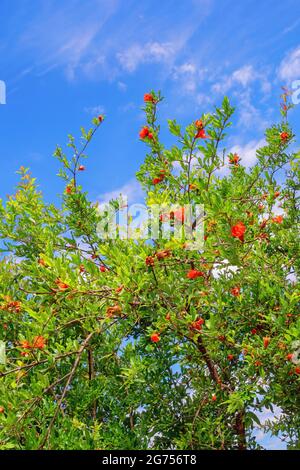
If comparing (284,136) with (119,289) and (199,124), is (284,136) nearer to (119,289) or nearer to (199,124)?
(199,124)

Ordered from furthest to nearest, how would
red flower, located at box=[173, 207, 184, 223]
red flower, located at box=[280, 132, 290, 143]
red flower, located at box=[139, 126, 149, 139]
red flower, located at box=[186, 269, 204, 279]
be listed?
red flower, located at box=[280, 132, 290, 143]
red flower, located at box=[139, 126, 149, 139]
red flower, located at box=[173, 207, 184, 223]
red flower, located at box=[186, 269, 204, 279]

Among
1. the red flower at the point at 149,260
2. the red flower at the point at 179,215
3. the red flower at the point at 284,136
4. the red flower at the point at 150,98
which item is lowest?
the red flower at the point at 149,260

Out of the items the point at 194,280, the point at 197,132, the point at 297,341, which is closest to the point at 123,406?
the point at 194,280

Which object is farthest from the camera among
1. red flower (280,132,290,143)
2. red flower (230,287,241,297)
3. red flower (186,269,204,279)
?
red flower (280,132,290,143)

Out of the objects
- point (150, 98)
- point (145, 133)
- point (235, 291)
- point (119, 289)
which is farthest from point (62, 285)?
point (150, 98)

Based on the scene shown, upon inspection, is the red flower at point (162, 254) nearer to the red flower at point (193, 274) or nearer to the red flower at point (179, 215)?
the red flower at point (193, 274)

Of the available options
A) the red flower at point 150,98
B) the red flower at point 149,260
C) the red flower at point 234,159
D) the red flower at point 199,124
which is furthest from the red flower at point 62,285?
the red flower at point 234,159

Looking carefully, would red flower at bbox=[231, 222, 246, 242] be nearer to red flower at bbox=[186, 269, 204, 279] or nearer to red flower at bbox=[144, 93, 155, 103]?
red flower at bbox=[186, 269, 204, 279]

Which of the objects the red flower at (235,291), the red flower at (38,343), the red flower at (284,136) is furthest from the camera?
the red flower at (284,136)

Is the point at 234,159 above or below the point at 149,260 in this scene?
above

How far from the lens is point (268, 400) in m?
5.06

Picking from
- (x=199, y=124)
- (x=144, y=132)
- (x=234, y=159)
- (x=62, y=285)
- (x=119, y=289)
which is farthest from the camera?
(x=234, y=159)

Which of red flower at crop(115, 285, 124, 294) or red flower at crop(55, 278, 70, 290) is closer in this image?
red flower at crop(115, 285, 124, 294)

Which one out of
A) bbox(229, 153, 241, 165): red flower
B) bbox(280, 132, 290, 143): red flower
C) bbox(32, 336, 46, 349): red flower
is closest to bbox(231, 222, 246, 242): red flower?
bbox(32, 336, 46, 349): red flower
